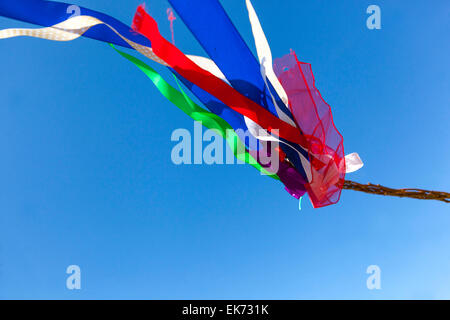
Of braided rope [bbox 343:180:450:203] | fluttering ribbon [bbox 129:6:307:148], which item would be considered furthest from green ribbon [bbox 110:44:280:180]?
braided rope [bbox 343:180:450:203]

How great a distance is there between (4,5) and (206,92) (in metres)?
1.37

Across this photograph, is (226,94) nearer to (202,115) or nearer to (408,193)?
(202,115)

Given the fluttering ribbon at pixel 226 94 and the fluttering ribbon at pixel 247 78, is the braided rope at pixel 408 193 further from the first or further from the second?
the fluttering ribbon at pixel 226 94

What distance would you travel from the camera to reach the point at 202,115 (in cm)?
274

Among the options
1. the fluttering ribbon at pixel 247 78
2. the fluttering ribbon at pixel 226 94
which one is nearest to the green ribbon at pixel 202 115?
the fluttering ribbon at pixel 247 78

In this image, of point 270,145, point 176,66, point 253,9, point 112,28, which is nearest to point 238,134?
point 270,145

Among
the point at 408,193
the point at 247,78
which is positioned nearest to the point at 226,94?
the point at 247,78

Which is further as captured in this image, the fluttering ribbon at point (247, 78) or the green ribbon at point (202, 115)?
the green ribbon at point (202, 115)

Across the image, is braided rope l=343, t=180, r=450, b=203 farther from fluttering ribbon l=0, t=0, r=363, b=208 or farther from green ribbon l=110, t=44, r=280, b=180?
green ribbon l=110, t=44, r=280, b=180

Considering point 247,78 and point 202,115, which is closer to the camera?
point 247,78

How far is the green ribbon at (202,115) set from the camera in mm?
2730

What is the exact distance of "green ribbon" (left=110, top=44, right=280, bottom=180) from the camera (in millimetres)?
2730

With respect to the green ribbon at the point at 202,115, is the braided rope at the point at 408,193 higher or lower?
lower

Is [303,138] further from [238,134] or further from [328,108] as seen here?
[238,134]
